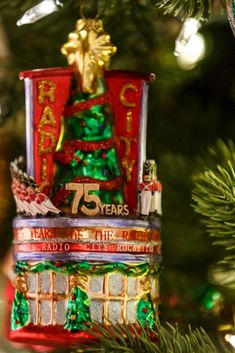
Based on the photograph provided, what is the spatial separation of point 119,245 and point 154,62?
220 millimetres

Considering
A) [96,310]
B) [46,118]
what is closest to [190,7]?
[46,118]

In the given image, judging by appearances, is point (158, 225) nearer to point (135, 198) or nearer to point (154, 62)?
point (135, 198)

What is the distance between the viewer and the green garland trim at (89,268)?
0.69 metres

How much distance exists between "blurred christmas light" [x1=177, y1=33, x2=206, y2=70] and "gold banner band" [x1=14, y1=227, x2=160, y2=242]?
19 centimetres

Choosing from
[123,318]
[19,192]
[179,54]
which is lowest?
[123,318]

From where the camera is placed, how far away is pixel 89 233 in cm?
69

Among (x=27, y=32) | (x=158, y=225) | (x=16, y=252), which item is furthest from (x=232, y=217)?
(x=27, y=32)

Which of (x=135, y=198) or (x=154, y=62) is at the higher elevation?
(x=154, y=62)

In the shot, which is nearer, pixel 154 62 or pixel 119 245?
pixel 119 245

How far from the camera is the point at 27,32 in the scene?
0.84 metres

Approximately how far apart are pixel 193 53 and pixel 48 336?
0.30 m

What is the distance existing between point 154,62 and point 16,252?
0.78 feet

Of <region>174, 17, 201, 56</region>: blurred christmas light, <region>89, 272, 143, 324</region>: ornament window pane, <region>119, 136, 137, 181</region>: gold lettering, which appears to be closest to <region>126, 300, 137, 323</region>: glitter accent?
<region>89, 272, 143, 324</region>: ornament window pane

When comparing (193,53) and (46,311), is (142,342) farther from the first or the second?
(193,53)
